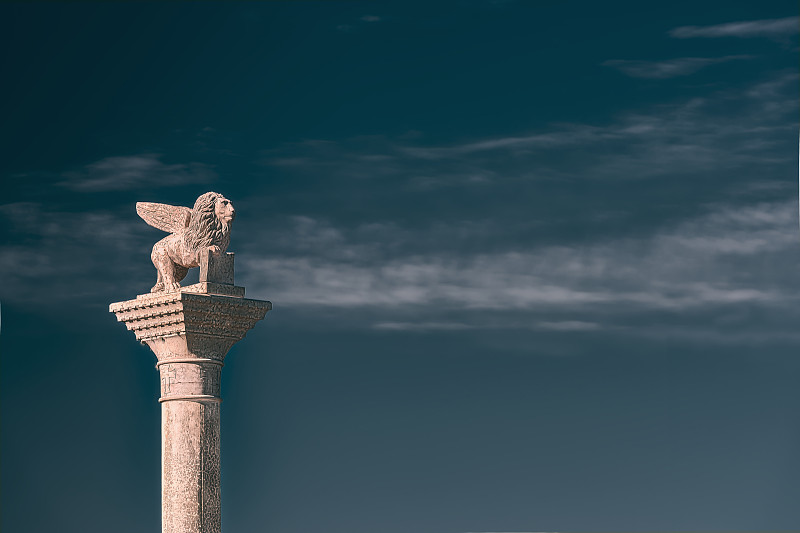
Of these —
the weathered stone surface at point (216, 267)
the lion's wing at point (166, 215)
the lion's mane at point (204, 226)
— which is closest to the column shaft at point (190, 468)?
the weathered stone surface at point (216, 267)

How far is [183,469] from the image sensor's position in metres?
18.9

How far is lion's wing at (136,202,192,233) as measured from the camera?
19.7m

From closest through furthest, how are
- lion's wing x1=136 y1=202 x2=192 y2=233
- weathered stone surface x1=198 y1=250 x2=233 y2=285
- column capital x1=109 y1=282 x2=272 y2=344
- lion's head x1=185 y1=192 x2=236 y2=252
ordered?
column capital x1=109 y1=282 x2=272 y2=344
weathered stone surface x1=198 y1=250 x2=233 y2=285
lion's head x1=185 y1=192 x2=236 y2=252
lion's wing x1=136 y1=202 x2=192 y2=233

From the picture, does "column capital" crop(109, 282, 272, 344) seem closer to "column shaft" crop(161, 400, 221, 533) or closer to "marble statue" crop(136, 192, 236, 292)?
"marble statue" crop(136, 192, 236, 292)

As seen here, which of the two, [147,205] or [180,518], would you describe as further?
[147,205]

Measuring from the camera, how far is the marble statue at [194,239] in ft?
63.9

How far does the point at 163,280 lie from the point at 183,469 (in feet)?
9.12

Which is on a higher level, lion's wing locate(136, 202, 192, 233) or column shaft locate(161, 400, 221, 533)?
lion's wing locate(136, 202, 192, 233)

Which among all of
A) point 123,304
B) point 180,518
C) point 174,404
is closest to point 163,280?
point 123,304

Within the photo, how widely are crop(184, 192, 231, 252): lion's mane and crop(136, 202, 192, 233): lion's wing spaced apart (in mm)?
152

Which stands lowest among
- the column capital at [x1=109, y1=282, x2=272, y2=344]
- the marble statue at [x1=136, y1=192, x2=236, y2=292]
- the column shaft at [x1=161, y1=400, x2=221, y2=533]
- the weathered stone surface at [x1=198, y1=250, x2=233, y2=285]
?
the column shaft at [x1=161, y1=400, x2=221, y2=533]

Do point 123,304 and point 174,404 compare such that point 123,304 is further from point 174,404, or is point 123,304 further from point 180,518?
point 180,518

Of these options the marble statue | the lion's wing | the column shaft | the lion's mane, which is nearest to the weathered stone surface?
the marble statue

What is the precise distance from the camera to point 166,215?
19.9 m
